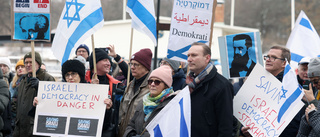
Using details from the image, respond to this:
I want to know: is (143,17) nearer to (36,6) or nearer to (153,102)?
(36,6)

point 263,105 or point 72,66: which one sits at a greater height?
Answer: point 72,66

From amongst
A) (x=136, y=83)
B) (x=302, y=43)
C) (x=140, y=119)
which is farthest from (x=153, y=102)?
(x=302, y=43)

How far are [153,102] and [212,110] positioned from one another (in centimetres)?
62

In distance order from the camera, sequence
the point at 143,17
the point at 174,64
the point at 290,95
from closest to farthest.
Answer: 1. the point at 290,95
2. the point at 174,64
3. the point at 143,17

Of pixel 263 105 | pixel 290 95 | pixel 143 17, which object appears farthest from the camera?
pixel 143 17

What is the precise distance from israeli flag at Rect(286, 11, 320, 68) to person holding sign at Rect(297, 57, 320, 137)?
315cm

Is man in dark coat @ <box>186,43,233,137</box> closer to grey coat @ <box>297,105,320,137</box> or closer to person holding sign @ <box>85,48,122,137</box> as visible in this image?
grey coat @ <box>297,105,320,137</box>

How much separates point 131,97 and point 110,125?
0.41 metres

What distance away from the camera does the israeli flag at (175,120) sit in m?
4.29

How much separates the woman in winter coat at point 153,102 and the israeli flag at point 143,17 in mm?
1902

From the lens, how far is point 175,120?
4.32 meters

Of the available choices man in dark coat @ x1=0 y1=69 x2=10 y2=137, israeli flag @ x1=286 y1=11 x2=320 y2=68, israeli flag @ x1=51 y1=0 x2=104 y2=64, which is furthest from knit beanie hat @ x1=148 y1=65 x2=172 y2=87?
israeli flag @ x1=286 y1=11 x2=320 y2=68

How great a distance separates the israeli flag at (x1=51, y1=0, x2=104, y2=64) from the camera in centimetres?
619

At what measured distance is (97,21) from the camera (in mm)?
6348
